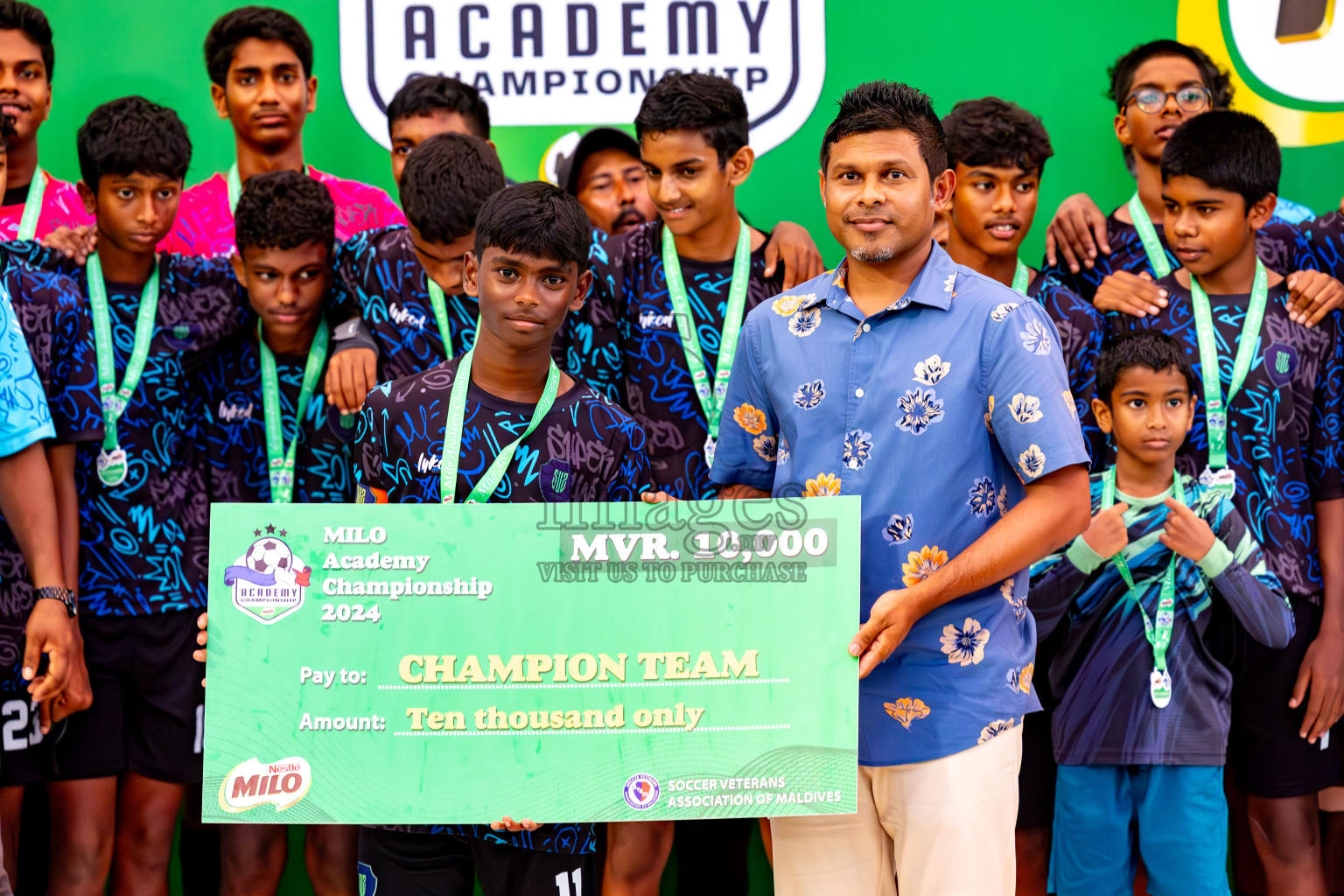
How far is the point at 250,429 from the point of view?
355 cm

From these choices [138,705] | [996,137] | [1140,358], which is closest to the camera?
[1140,358]

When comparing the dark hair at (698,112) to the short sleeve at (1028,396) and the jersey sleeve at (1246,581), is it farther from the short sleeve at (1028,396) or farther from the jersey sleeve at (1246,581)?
the jersey sleeve at (1246,581)

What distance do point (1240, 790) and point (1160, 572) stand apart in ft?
2.56

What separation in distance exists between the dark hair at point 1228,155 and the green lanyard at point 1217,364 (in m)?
0.29

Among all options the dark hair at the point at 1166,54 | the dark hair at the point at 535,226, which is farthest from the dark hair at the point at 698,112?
the dark hair at the point at 1166,54

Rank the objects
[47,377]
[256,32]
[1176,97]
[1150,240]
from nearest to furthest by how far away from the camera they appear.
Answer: [47,377]
[1150,240]
[1176,97]
[256,32]

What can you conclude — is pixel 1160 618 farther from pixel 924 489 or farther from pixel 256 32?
pixel 256 32

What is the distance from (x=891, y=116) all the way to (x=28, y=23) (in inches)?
112

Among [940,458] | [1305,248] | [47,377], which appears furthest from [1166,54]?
[47,377]

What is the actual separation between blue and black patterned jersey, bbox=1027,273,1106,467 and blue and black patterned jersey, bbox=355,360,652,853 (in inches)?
60.7

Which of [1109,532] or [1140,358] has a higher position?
[1140,358]

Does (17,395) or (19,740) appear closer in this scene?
(17,395)

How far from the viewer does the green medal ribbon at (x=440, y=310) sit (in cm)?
325

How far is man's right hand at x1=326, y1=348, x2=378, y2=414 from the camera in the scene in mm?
3154
